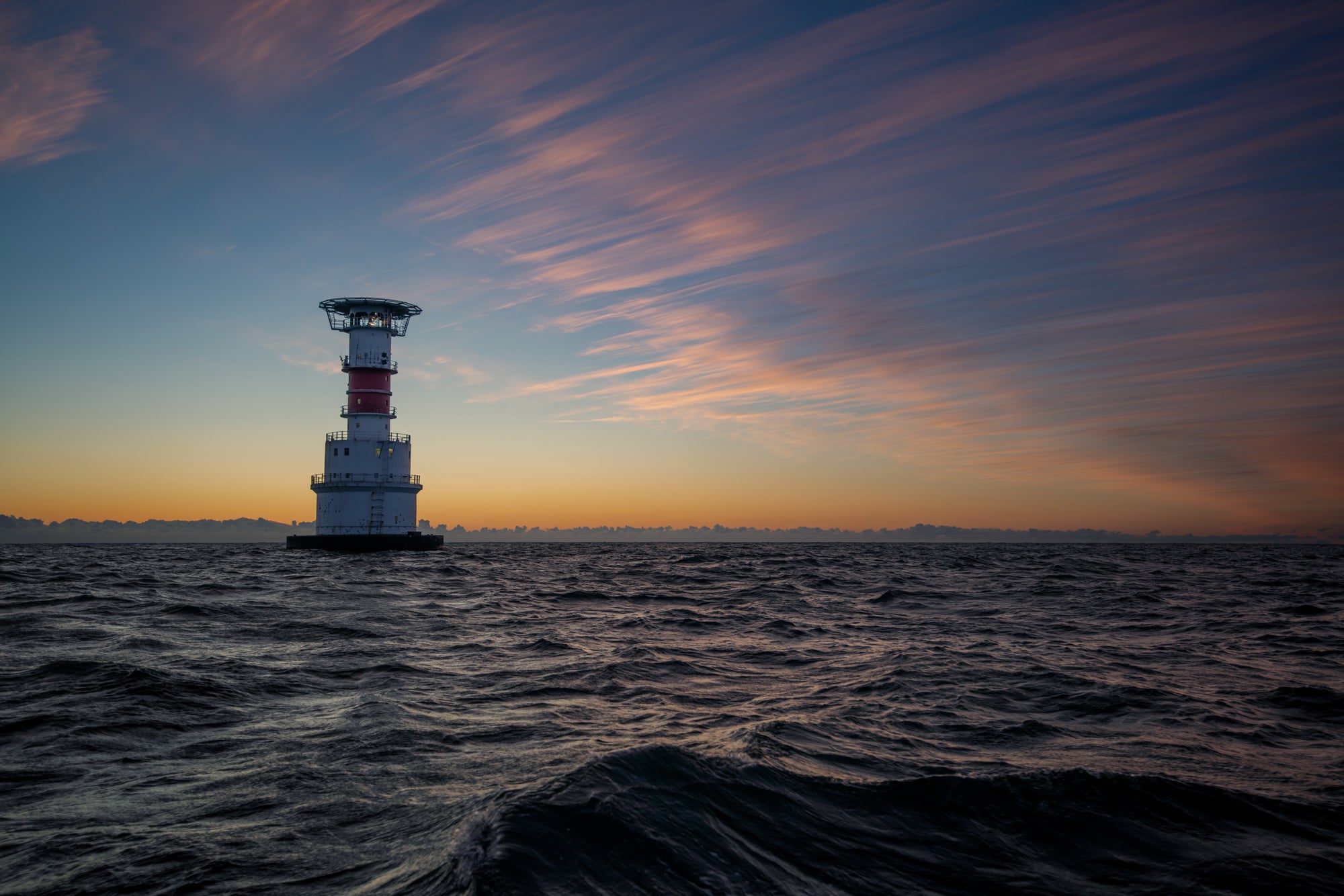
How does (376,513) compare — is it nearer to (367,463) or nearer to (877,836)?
(367,463)

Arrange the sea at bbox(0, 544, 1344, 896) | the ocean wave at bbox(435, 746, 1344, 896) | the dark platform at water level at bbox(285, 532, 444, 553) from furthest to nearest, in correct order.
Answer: the dark platform at water level at bbox(285, 532, 444, 553) → the sea at bbox(0, 544, 1344, 896) → the ocean wave at bbox(435, 746, 1344, 896)

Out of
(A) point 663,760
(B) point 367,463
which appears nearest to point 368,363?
(B) point 367,463

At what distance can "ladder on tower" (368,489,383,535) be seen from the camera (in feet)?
199

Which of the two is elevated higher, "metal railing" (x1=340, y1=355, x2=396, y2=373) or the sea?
"metal railing" (x1=340, y1=355, x2=396, y2=373)

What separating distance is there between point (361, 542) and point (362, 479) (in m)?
5.20

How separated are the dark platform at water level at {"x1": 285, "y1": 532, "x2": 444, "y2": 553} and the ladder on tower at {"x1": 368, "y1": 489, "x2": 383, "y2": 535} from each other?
0.76 m

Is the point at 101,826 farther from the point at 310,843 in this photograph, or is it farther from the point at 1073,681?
the point at 1073,681

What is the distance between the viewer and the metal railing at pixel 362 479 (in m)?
59.8

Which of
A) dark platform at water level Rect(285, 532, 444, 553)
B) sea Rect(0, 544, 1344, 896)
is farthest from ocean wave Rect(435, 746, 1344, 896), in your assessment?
dark platform at water level Rect(285, 532, 444, 553)

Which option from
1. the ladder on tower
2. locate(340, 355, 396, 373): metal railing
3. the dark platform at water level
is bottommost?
the dark platform at water level

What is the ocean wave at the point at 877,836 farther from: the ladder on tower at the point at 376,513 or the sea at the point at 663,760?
the ladder on tower at the point at 376,513

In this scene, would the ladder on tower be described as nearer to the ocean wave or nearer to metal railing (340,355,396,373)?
metal railing (340,355,396,373)

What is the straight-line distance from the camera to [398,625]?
56.1 ft

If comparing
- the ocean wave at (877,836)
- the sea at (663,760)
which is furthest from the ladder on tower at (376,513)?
the ocean wave at (877,836)
